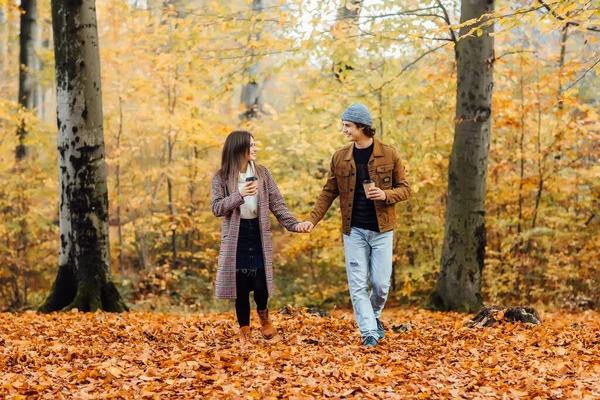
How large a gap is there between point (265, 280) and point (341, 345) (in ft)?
3.27

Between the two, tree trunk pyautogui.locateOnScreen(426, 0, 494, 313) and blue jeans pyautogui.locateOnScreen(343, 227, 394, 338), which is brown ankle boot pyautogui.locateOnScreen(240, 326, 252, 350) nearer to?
blue jeans pyautogui.locateOnScreen(343, 227, 394, 338)

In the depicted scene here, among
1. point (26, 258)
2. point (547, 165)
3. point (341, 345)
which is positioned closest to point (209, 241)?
point (26, 258)

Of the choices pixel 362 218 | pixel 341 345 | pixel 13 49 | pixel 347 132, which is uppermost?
pixel 13 49

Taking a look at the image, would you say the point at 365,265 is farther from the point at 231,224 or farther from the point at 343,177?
the point at 231,224

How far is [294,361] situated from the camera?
532 cm

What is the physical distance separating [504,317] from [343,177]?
9.47 ft

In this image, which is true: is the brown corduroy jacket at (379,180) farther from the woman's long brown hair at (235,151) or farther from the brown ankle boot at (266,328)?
the brown ankle boot at (266,328)

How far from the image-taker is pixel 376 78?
11.8 metres

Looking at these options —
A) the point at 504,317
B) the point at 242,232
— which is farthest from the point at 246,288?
the point at 504,317

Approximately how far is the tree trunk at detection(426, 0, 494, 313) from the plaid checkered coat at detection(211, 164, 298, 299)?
4086 millimetres

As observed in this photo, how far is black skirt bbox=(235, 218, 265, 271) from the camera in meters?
5.93

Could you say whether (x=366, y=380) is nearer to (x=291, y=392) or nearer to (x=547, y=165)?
(x=291, y=392)

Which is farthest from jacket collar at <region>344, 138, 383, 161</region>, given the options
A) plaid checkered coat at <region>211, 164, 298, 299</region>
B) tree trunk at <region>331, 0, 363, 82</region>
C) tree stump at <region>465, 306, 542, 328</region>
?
tree trunk at <region>331, 0, 363, 82</region>

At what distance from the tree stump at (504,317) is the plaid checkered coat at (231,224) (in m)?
2.79
